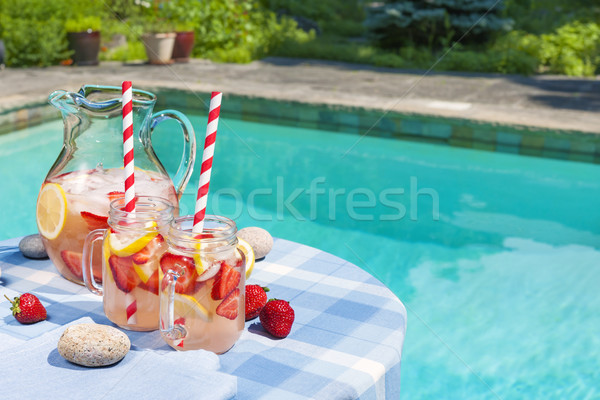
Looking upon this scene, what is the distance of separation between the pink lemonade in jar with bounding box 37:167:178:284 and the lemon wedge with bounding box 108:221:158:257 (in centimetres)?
19

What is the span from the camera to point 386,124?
6.24 meters

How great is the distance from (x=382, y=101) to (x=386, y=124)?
438 millimetres

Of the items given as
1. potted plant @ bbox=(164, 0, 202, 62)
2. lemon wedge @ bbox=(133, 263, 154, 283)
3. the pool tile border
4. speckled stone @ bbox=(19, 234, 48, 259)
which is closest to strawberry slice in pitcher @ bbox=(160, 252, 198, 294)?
lemon wedge @ bbox=(133, 263, 154, 283)

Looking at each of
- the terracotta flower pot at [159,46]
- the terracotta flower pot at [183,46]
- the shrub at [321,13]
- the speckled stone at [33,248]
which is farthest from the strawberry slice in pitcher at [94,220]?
the shrub at [321,13]

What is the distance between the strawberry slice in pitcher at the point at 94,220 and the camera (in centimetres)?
150

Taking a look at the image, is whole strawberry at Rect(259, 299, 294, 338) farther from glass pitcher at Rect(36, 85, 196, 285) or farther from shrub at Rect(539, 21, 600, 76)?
shrub at Rect(539, 21, 600, 76)

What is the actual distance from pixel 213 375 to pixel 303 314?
0.39 metres

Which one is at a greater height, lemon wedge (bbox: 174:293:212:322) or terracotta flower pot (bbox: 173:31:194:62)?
lemon wedge (bbox: 174:293:212:322)

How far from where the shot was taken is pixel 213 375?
1.12 m

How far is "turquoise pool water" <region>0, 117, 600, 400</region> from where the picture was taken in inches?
120

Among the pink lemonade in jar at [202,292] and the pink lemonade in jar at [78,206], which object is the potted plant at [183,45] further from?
the pink lemonade in jar at [202,292]

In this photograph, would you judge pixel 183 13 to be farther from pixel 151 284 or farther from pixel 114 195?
pixel 151 284

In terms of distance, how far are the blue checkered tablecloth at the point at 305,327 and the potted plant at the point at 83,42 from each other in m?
7.85

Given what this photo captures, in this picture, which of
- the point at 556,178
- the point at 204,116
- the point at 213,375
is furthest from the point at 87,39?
the point at 213,375
